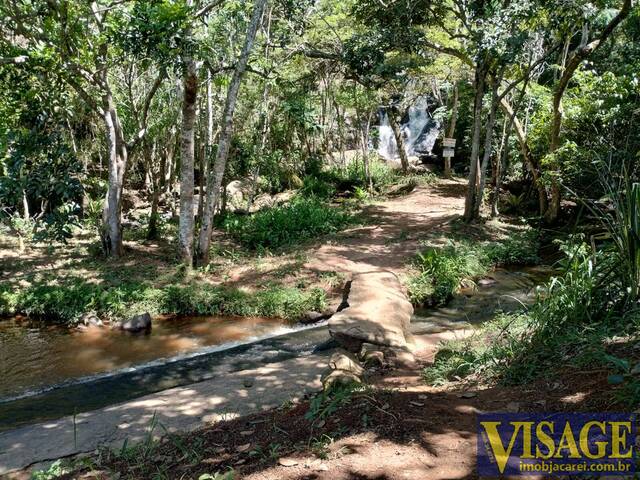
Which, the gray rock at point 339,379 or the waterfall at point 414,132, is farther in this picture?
the waterfall at point 414,132

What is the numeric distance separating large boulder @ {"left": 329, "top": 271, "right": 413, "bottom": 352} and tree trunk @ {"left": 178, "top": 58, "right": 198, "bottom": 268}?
12.9ft

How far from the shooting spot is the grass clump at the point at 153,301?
29.9 ft

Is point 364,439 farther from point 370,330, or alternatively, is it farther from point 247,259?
point 247,259

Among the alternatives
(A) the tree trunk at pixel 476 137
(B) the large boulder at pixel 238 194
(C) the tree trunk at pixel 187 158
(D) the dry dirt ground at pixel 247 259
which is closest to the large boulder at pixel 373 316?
(D) the dry dirt ground at pixel 247 259

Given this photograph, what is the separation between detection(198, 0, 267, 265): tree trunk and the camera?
941cm

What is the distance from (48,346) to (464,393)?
7.14 meters

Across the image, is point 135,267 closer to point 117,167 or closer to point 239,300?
point 117,167

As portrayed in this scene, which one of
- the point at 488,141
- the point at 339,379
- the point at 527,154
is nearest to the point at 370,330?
the point at 339,379

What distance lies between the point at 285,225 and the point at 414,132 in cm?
1405

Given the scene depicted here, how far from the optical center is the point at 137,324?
8.61 metres

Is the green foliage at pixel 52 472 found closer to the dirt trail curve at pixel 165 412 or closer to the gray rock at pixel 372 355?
the dirt trail curve at pixel 165 412

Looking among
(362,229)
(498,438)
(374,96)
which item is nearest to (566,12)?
(362,229)

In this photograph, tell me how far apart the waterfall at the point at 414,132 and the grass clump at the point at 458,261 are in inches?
484

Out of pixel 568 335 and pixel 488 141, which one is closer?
pixel 568 335
